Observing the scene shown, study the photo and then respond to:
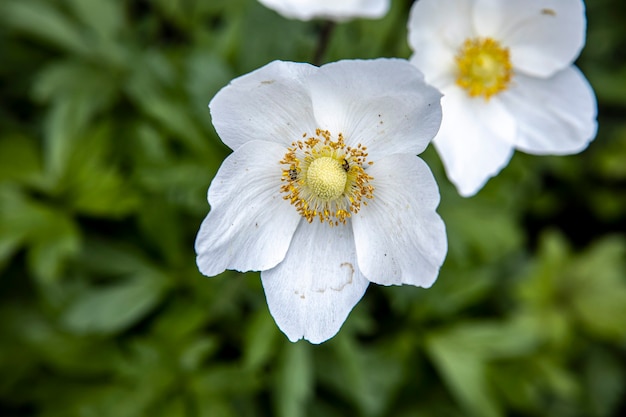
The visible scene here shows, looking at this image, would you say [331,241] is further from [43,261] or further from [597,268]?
[597,268]

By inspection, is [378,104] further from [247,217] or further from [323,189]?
[247,217]

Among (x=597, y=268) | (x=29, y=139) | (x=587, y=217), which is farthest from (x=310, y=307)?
(x=587, y=217)

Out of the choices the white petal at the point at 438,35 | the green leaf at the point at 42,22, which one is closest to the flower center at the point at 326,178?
the white petal at the point at 438,35

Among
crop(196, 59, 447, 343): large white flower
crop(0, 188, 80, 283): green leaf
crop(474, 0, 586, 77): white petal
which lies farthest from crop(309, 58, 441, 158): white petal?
crop(0, 188, 80, 283): green leaf

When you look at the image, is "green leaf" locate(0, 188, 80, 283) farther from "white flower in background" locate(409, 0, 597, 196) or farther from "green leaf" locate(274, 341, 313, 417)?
"white flower in background" locate(409, 0, 597, 196)

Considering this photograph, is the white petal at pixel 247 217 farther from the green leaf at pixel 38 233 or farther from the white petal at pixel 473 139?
the green leaf at pixel 38 233

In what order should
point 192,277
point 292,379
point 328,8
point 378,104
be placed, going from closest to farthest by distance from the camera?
point 378,104
point 328,8
point 292,379
point 192,277

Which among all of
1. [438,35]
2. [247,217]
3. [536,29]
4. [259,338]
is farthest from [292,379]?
[536,29]
